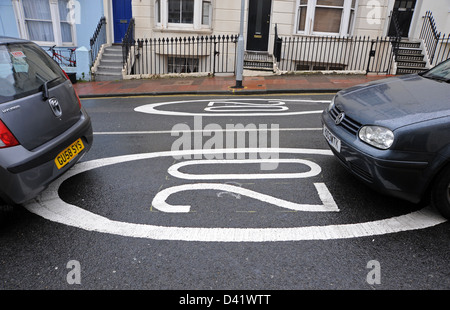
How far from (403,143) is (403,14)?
12554 millimetres

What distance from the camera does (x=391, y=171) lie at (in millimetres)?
3047

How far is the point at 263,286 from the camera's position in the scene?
98.2 inches

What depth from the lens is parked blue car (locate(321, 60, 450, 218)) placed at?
116 inches

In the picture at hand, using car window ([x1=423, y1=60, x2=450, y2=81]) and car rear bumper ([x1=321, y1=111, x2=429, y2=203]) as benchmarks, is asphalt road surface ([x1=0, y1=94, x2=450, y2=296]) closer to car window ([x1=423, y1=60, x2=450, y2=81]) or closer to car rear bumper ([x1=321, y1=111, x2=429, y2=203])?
car rear bumper ([x1=321, y1=111, x2=429, y2=203])

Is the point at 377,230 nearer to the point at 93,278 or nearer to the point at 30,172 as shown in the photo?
the point at 93,278

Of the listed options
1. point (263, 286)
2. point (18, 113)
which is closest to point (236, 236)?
point (263, 286)

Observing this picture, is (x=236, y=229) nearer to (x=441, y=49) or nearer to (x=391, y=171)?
(x=391, y=171)

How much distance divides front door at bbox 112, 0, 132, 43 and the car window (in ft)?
41.9

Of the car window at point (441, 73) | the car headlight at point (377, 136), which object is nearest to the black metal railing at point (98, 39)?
the car window at point (441, 73)

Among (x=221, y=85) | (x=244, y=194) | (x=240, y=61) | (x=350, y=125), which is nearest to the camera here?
(x=350, y=125)

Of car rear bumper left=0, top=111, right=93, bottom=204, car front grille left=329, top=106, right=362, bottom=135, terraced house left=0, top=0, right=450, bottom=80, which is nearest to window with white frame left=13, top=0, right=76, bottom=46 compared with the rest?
terraced house left=0, top=0, right=450, bottom=80

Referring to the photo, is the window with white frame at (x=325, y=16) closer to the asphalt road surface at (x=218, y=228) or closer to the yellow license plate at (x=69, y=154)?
the asphalt road surface at (x=218, y=228)

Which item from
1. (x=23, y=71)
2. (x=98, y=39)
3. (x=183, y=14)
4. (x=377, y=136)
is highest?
(x=183, y=14)

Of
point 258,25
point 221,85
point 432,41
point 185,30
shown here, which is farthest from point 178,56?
point 432,41
